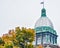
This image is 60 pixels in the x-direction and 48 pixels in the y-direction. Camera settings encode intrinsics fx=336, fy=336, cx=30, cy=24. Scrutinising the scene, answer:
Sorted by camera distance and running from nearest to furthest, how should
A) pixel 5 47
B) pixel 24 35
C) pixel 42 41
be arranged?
pixel 5 47 < pixel 24 35 < pixel 42 41

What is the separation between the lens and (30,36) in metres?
32.9

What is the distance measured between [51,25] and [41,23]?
2.71 metres

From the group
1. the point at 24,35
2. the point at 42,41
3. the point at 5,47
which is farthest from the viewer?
the point at 42,41

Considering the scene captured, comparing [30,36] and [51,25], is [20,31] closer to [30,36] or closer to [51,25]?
[30,36]

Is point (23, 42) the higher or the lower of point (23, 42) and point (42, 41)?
the lower

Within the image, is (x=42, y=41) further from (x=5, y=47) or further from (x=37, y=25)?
(x=5, y=47)

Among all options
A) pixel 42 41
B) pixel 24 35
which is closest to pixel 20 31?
pixel 24 35

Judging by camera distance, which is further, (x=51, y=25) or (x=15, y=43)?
(x=51, y=25)

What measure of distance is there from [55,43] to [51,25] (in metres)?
5.29

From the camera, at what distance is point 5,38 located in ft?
111

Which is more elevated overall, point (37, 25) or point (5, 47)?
point (37, 25)

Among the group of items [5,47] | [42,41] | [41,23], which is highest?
[41,23]

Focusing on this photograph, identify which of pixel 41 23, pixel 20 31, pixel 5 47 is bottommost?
pixel 5 47

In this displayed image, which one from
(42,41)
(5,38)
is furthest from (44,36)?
(5,38)
